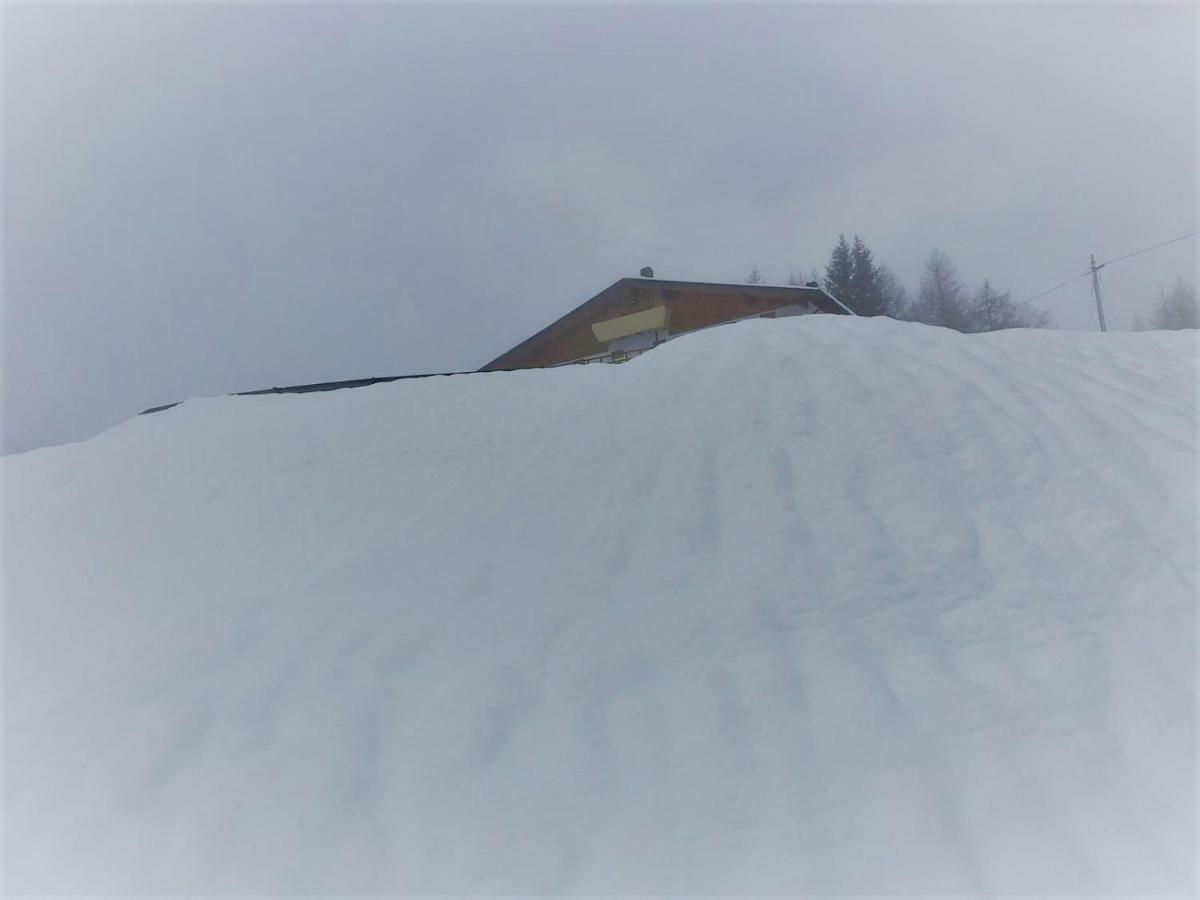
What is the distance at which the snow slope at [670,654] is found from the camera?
8.14ft

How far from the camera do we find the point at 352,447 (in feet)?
20.2

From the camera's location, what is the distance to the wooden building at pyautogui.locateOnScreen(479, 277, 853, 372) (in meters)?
15.0

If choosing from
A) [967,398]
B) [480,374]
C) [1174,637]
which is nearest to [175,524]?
[480,374]

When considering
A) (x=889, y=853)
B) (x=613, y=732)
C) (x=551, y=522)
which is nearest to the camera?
(x=889, y=853)

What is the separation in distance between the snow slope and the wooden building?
9.63 metres

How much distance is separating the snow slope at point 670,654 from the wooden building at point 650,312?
963 centimetres

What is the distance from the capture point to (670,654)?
320 cm

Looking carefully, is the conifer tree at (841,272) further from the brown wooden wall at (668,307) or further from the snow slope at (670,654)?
the snow slope at (670,654)

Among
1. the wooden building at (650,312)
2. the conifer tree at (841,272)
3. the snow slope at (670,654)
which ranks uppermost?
the conifer tree at (841,272)

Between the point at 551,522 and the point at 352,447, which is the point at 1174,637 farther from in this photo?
the point at 352,447

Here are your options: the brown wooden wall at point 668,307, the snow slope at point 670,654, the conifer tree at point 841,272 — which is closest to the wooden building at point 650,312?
the brown wooden wall at point 668,307

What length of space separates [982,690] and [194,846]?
121 inches

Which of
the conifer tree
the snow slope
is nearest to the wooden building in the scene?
the snow slope

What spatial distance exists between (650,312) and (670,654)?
12.9 m
